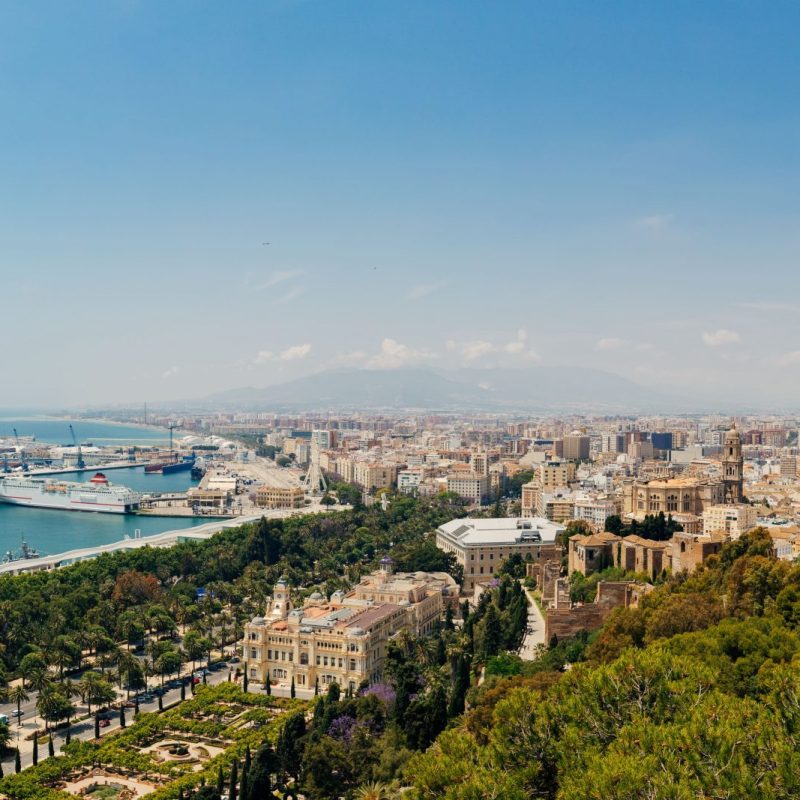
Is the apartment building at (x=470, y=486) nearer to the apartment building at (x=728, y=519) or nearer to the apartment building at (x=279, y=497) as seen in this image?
the apartment building at (x=279, y=497)

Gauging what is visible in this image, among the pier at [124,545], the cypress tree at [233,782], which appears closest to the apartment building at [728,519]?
the cypress tree at [233,782]

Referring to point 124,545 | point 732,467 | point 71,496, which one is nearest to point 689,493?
point 732,467

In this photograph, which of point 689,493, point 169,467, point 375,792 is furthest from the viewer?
point 169,467

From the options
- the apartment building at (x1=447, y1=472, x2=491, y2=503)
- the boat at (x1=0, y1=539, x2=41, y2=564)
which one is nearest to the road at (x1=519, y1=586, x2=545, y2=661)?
the boat at (x1=0, y1=539, x2=41, y2=564)

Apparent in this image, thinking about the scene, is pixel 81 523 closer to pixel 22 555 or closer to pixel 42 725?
pixel 22 555

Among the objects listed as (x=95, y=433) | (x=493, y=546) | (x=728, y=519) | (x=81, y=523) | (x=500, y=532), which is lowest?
(x=81, y=523)

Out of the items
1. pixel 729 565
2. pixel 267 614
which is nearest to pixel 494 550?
pixel 267 614
